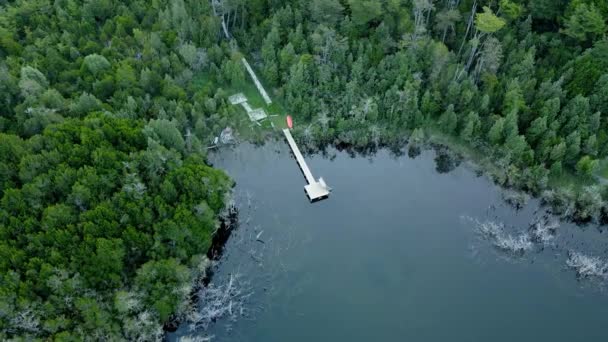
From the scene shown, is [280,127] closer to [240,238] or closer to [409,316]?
[240,238]

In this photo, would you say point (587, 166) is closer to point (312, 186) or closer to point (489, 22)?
point (489, 22)

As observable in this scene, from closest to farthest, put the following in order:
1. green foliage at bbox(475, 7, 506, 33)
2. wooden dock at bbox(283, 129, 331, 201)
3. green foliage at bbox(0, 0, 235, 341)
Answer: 1. green foliage at bbox(0, 0, 235, 341)
2. wooden dock at bbox(283, 129, 331, 201)
3. green foliage at bbox(475, 7, 506, 33)

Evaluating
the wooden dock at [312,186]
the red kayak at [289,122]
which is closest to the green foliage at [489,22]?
the red kayak at [289,122]

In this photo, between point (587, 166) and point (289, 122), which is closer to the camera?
point (587, 166)

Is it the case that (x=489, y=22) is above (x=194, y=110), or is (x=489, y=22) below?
above

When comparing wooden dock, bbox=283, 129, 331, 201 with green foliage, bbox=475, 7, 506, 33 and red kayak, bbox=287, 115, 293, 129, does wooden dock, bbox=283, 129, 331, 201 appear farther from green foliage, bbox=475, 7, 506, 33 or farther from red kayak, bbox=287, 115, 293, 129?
green foliage, bbox=475, 7, 506, 33

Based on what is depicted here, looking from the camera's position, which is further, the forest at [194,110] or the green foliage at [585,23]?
the green foliage at [585,23]

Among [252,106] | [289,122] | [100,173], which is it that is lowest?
[289,122]

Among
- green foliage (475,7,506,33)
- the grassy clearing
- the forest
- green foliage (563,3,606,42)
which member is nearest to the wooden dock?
the forest

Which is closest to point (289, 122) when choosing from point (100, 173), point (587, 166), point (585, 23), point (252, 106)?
point (252, 106)

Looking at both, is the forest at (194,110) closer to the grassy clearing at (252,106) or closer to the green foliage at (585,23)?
the green foliage at (585,23)
